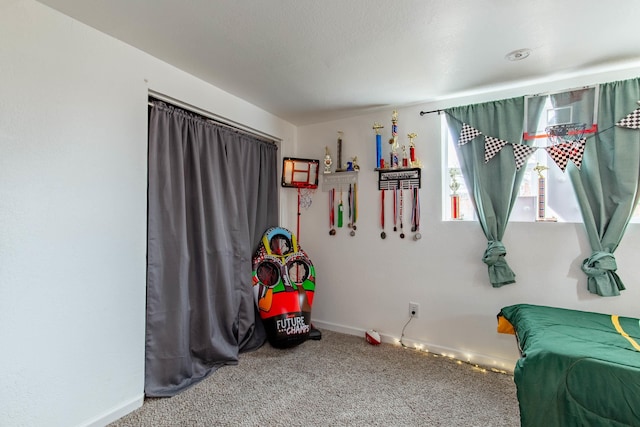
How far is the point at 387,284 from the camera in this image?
111 inches

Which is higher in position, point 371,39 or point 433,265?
point 371,39

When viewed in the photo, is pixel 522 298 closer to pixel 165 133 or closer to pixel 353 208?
pixel 353 208

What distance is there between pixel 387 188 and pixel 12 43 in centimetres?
252

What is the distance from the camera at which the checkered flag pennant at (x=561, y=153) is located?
2.09m

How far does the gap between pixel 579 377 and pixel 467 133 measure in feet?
5.71

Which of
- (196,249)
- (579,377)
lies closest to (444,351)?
(579,377)

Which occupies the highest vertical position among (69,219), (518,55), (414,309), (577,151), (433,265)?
(518,55)

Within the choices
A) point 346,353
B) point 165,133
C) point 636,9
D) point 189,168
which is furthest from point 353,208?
point 636,9

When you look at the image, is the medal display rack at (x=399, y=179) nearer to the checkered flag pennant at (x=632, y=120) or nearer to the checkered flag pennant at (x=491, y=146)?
the checkered flag pennant at (x=491, y=146)

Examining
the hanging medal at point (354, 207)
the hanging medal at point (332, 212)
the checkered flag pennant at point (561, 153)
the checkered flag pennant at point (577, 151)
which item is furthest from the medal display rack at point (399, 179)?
the checkered flag pennant at point (577, 151)

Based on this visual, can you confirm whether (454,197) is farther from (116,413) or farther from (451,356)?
(116,413)

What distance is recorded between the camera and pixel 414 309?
269 cm

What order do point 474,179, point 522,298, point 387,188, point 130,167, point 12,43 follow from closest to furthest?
point 12,43
point 130,167
point 522,298
point 474,179
point 387,188

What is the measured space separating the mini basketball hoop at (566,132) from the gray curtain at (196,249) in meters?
2.37
